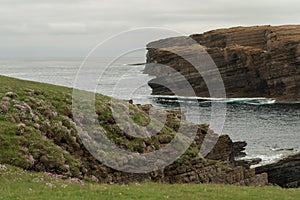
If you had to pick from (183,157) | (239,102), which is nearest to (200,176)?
(183,157)

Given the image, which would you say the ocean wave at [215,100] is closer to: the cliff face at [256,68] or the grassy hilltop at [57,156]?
the cliff face at [256,68]

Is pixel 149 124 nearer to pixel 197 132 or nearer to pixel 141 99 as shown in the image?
pixel 197 132

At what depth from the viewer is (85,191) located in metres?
23.8

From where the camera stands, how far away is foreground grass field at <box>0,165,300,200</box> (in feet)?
74.3

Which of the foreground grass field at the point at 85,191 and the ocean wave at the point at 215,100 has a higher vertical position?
the foreground grass field at the point at 85,191

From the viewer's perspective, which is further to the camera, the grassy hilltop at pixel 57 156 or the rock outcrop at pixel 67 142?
the rock outcrop at pixel 67 142

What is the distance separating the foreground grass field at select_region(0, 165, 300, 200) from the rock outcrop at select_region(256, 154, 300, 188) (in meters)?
24.6

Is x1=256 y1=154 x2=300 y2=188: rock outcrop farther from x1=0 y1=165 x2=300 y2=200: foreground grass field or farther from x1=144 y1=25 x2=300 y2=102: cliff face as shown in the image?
x1=144 y1=25 x2=300 y2=102: cliff face

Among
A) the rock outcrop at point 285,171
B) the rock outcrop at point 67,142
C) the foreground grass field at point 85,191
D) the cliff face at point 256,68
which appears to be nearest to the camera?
the foreground grass field at point 85,191

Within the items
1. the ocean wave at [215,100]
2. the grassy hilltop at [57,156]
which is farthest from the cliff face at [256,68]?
the grassy hilltop at [57,156]

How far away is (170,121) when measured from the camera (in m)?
44.8

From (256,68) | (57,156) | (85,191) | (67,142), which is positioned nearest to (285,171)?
(67,142)

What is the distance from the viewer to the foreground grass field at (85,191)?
2266cm

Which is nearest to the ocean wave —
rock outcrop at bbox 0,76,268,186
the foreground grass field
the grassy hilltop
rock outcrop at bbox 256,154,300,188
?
rock outcrop at bbox 256,154,300,188
